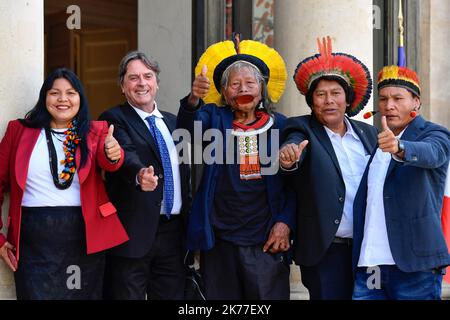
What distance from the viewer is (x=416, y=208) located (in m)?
4.38

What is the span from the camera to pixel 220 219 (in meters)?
4.70

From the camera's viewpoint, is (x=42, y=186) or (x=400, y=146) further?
(x=42, y=186)

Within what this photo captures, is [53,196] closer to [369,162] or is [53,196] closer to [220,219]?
[220,219]

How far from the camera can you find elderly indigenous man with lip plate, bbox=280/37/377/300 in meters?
4.59

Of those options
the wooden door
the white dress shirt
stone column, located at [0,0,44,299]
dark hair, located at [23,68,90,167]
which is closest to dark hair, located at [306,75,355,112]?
dark hair, located at [23,68,90,167]

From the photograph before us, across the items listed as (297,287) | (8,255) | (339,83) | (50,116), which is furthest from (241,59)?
(297,287)

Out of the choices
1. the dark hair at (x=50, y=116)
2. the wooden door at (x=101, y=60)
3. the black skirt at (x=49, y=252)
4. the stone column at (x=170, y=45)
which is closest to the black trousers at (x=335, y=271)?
the black skirt at (x=49, y=252)

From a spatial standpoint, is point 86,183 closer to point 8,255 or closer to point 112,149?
point 112,149

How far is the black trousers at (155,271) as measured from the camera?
15.6 feet

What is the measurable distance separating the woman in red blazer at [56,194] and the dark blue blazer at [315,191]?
93cm

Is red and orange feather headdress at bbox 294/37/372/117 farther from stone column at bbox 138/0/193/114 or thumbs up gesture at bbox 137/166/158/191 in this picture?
stone column at bbox 138/0/193/114

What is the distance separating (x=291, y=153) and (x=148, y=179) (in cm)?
71

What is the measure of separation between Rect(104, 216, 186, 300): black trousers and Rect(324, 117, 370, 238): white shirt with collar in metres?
0.88
